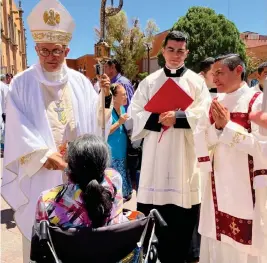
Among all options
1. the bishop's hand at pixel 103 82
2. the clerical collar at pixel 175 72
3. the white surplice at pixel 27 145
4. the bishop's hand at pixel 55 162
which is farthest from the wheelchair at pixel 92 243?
the clerical collar at pixel 175 72

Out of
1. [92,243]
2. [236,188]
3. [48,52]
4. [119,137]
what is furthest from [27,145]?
[119,137]

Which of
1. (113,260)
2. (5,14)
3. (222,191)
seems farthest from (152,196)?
(5,14)

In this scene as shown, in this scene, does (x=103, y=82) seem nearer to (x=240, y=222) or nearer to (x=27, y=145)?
(x=27, y=145)

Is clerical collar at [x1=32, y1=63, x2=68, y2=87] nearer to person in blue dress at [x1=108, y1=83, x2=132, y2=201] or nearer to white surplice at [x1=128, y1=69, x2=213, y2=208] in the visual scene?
white surplice at [x1=128, y1=69, x2=213, y2=208]

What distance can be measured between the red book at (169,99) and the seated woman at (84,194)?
5.46ft

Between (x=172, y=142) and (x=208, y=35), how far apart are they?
29.9 m

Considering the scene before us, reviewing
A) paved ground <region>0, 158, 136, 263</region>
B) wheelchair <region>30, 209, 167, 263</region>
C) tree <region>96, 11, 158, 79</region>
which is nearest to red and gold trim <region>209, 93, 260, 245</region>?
wheelchair <region>30, 209, 167, 263</region>

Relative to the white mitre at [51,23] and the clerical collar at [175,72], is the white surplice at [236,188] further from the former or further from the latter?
the white mitre at [51,23]

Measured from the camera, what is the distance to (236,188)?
2910mm

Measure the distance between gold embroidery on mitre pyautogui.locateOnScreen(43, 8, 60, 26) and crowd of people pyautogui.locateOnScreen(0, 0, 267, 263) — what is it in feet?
0.07

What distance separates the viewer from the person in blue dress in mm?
4625

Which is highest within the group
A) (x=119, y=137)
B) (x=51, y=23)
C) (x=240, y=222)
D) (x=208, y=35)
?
(x=208, y=35)

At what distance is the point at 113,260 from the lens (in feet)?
6.16

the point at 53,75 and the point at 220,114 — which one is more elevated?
the point at 53,75
